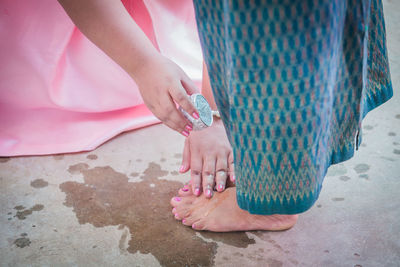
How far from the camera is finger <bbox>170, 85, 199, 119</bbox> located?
93 cm

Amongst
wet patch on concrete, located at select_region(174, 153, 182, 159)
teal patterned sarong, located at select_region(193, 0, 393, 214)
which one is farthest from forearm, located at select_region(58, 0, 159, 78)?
wet patch on concrete, located at select_region(174, 153, 182, 159)

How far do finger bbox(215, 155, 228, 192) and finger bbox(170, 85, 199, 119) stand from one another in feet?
1.09

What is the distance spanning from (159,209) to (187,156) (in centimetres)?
19

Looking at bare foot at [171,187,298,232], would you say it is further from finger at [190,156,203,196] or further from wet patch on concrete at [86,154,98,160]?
wet patch on concrete at [86,154,98,160]

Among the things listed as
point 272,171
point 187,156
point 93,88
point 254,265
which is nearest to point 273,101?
point 272,171

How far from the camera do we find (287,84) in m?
0.79

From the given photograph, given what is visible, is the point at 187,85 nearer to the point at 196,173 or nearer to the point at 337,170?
the point at 196,173

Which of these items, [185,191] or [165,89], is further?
[185,191]

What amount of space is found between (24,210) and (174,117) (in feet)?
1.90

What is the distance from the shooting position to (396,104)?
1.63 metres

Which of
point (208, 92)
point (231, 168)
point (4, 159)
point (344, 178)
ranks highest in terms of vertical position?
point (208, 92)

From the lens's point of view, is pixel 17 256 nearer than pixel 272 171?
No

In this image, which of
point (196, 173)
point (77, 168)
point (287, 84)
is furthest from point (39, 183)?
point (287, 84)

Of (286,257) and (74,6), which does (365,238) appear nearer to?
(286,257)
